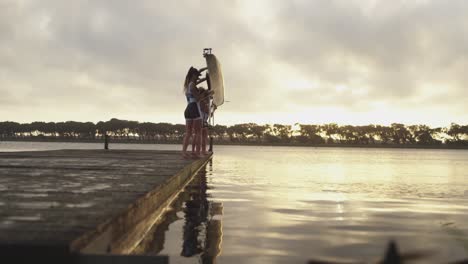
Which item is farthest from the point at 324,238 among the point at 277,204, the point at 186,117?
the point at 186,117

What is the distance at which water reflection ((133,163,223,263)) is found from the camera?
5.70 meters

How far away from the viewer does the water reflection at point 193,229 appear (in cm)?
570

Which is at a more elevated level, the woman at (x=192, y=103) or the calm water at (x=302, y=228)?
the woman at (x=192, y=103)

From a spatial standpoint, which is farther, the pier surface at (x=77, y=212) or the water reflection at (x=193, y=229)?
the water reflection at (x=193, y=229)

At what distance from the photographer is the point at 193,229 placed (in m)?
7.21

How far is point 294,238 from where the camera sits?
676cm

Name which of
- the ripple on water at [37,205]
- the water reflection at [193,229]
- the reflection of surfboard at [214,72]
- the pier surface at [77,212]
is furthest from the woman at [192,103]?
the ripple on water at [37,205]

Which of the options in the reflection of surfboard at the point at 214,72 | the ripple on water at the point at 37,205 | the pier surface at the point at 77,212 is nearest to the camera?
the pier surface at the point at 77,212

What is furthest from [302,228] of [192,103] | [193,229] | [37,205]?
[192,103]

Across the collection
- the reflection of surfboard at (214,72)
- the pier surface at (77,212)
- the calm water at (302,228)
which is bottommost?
the calm water at (302,228)

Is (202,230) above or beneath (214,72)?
beneath

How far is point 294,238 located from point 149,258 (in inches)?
143

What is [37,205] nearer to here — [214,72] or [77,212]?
[77,212]

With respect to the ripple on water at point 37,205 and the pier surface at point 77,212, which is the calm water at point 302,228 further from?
the ripple on water at point 37,205
